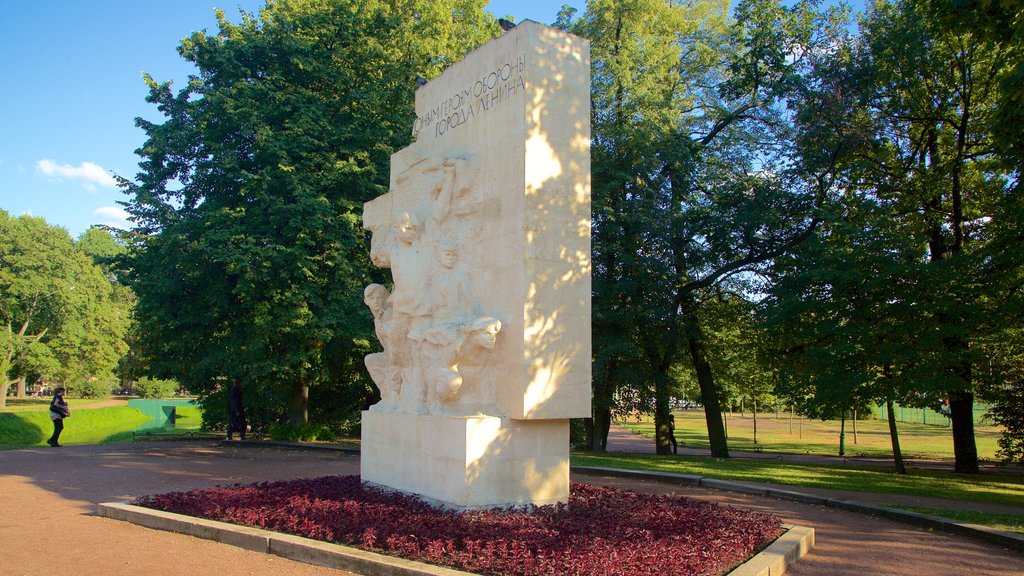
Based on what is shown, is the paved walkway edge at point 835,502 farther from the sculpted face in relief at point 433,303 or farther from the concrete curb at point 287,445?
the concrete curb at point 287,445

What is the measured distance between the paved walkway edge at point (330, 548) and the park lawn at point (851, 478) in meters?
5.44

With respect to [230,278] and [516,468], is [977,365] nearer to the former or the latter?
[516,468]

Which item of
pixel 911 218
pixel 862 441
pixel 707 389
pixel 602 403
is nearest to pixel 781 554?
pixel 602 403

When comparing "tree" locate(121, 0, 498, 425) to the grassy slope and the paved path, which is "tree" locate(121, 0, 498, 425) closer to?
the paved path

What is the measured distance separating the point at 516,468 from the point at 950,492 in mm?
8857

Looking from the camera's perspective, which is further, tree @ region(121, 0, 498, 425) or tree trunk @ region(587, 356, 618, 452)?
tree trunk @ region(587, 356, 618, 452)

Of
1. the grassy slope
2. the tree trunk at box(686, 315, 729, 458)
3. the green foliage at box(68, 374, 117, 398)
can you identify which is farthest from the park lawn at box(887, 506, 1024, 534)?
the green foliage at box(68, 374, 117, 398)

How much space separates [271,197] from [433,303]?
1153cm

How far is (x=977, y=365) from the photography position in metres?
15.9

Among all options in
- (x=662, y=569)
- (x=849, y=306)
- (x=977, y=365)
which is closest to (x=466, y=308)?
(x=662, y=569)

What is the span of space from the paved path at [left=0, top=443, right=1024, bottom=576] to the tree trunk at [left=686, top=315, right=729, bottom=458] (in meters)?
8.08

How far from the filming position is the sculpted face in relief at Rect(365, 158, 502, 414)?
8.29 m

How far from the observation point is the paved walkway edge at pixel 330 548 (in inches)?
239

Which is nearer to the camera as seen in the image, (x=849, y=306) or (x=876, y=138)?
(x=849, y=306)
